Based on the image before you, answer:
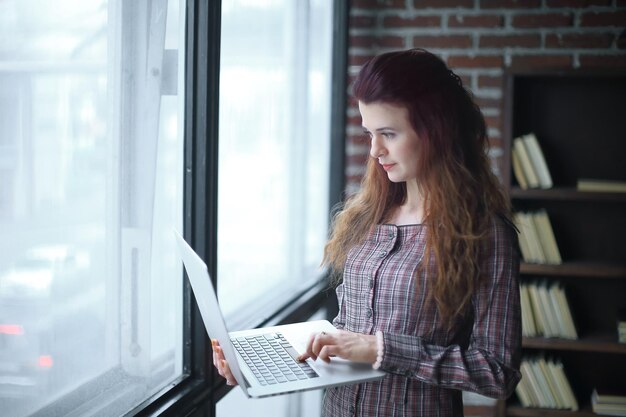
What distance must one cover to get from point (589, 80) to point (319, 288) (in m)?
1.33

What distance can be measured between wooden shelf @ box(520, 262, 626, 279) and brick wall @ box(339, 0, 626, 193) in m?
0.48

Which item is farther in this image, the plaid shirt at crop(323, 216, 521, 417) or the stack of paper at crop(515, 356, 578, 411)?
the stack of paper at crop(515, 356, 578, 411)

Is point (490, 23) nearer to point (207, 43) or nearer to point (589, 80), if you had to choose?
point (589, 80)

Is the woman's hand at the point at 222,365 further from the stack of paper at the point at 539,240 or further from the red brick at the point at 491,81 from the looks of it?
the red brick at the point at 491,81

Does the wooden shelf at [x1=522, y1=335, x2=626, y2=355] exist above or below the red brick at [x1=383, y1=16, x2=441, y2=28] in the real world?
below

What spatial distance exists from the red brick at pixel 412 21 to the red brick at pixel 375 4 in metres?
0.05

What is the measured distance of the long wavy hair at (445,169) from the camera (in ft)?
4.08

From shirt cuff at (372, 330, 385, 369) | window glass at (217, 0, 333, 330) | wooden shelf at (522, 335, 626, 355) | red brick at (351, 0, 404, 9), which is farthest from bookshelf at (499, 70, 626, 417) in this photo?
shirt cuff at (372, 330, 385, 369)

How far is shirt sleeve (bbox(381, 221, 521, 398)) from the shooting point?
119 centimetres

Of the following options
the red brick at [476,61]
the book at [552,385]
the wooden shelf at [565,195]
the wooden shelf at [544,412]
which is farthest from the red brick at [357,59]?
the wooden shelf at [544,412]

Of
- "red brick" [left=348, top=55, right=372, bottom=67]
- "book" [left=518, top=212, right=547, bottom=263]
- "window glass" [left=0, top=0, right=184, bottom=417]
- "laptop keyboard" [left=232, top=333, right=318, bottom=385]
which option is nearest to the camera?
"window glass" [left=0, top=0, right=184, bottom=417]

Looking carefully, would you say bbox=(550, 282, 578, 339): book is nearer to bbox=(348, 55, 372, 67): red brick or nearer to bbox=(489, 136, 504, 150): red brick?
bbox=(489, 136, 504, 150): red brick

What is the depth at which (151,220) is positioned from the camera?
1.35 m

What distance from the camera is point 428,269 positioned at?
1281mm
